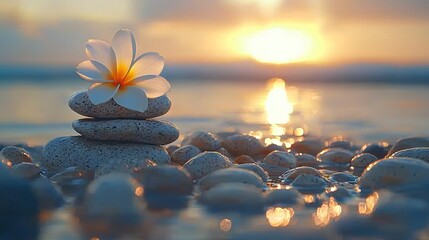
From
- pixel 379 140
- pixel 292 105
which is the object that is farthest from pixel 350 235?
pixel 292 105

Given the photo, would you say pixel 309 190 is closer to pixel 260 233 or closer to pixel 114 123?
pixel 260 233

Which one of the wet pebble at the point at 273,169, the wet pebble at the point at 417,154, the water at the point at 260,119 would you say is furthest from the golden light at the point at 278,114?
the wet pebble at the point at 417,154

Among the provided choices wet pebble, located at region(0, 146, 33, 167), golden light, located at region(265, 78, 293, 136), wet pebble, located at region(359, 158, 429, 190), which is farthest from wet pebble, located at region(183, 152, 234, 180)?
golden light, located at region(265, 78, 293, 136)

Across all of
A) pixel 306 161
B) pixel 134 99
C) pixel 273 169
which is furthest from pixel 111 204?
pixel 306 161

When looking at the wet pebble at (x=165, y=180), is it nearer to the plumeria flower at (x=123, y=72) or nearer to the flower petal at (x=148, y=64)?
the plumeria flower at (x=123, y=72)

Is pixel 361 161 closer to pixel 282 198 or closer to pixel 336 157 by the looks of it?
pixel 336 157
